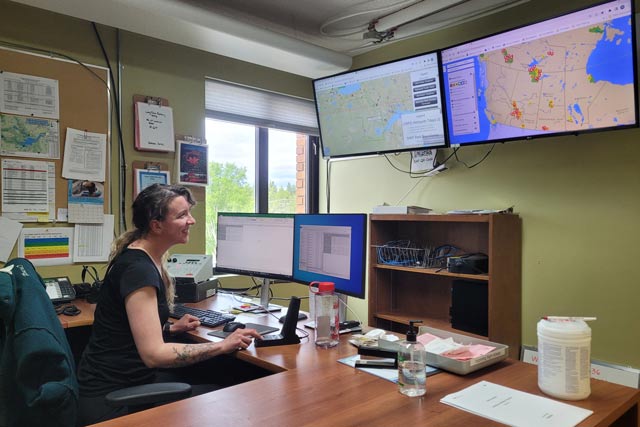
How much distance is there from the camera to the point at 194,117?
3.14 metres

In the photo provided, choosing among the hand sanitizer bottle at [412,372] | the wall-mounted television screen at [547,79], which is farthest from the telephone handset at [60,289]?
the wall-mounted television screen at [547,79]

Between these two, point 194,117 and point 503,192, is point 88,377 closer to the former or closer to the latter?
point 194,117

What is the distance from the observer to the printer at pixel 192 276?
2.50m

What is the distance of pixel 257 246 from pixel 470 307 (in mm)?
1276

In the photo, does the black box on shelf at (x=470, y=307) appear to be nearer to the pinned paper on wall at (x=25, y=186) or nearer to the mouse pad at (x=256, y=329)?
the mouse pad at (x=256, y=329)

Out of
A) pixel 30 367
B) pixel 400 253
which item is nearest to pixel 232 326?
pixel 30 367

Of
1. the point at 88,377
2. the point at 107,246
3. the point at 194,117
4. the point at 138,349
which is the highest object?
the point at 194,117

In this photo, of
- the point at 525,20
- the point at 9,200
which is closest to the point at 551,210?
the point at 525,20

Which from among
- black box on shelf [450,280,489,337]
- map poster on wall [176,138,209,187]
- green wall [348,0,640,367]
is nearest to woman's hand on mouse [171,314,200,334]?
map poster on wall [176,138,209,187]

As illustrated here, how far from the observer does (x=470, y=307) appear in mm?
2631

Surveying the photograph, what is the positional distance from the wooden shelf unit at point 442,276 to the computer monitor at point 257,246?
0.98 m

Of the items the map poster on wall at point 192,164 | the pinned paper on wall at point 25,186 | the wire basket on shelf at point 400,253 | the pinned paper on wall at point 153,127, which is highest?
the pinned paper on wall at point 153,127

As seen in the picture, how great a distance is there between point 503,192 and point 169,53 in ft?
7.65

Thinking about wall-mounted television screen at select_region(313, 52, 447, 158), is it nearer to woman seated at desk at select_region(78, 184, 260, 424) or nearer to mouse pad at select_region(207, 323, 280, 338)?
mouse pad at select_region(207, 323, 280, 338)
